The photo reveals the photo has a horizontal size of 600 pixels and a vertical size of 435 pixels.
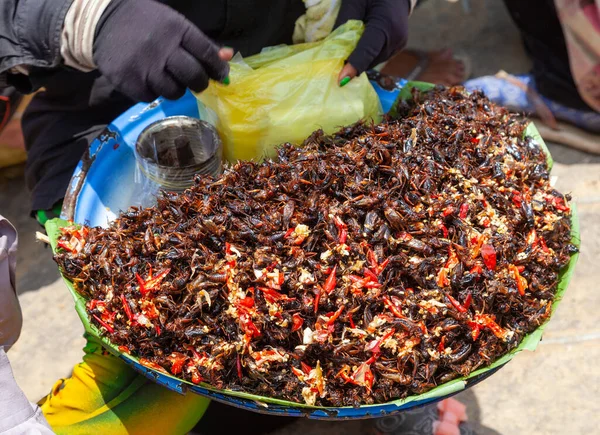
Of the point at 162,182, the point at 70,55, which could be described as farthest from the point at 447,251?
the point at 70,55

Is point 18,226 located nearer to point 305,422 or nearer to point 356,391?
point 305,422

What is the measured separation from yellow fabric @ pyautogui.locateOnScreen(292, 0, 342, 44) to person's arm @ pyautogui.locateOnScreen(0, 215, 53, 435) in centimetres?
155

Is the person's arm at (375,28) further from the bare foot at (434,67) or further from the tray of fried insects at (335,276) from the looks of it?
the bare foot at (434,67)

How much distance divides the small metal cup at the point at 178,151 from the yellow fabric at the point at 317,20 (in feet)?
2.28

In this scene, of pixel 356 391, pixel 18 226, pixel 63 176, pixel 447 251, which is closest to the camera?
pixel 356 391

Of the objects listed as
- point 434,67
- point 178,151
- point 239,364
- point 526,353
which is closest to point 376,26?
point 178,151

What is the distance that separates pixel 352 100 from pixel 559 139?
2.54 meters

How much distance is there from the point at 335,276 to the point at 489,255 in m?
0.48

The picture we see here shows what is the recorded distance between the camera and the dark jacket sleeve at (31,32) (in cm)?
199

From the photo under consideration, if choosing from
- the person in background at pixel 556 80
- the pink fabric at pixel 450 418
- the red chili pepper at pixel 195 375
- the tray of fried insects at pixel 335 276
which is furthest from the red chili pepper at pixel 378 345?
the person in background at pixel 556 80

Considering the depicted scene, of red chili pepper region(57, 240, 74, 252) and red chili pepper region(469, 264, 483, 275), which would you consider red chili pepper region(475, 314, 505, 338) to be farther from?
red chili pepper region(57, 240, 74, 252)

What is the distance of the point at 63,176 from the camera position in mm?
2766

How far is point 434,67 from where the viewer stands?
481 centimetres

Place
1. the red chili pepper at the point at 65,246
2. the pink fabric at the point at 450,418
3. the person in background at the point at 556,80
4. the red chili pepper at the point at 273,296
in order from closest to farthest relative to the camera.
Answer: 1. the red chili pepper at the point at 273,296
2. the red chili pepper at the point at 65,246
3. the pink fabric at the point at 450,418
4. the person in background at the point at 556,80
